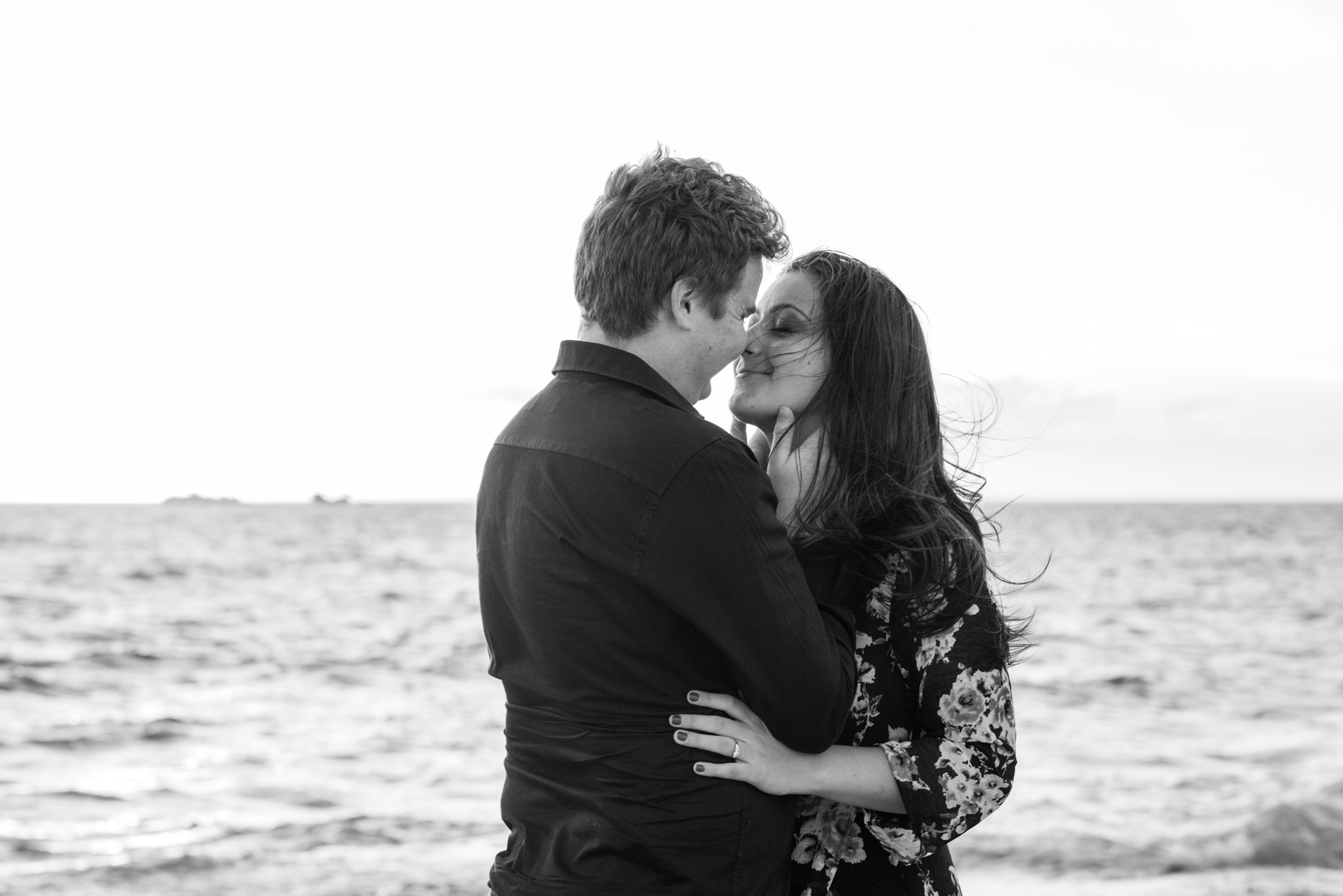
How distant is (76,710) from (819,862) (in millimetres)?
10713

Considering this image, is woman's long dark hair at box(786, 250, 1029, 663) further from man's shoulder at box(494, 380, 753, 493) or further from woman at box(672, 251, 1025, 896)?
man's shoulder at box(494, 380, 753, 493)

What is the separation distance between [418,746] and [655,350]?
7.91m

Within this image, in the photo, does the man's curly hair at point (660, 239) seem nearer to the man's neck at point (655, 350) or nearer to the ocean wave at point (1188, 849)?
the man's neck at point (655, 350)

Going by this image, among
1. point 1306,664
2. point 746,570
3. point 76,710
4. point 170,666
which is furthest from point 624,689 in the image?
point 1306,664

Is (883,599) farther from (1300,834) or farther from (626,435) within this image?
(1300,834)

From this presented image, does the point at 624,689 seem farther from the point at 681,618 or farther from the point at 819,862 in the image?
the point at 819,862

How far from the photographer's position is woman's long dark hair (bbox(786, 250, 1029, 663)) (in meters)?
2.06

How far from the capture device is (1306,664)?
539 inches

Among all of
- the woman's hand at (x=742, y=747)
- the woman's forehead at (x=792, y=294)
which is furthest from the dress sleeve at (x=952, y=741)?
the woman's forehead at (x=792, y=294)

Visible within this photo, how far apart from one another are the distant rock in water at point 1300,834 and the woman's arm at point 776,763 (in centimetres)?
565

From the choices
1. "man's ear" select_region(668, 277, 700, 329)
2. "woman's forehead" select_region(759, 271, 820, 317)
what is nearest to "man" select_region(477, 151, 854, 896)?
"man's ear" select_region(668, 277, 700, 329)

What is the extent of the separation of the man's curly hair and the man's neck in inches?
0.5

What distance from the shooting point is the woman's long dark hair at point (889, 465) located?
2062 millimetres

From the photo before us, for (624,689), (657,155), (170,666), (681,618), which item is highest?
(657,155)
